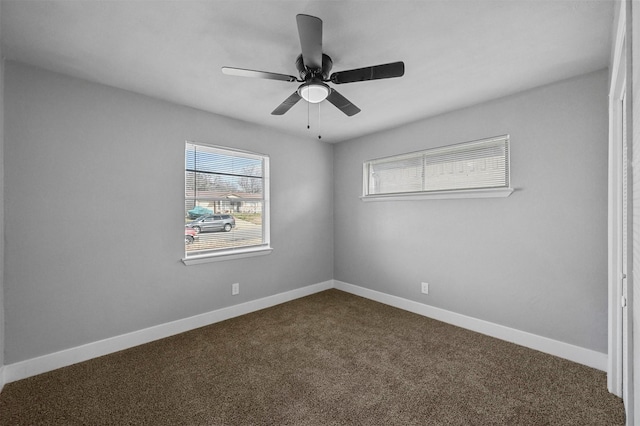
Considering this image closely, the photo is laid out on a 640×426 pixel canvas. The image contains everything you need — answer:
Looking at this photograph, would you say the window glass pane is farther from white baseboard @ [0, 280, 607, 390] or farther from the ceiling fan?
the ceiling fan

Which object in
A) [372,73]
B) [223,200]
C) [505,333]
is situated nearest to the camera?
[372,73]

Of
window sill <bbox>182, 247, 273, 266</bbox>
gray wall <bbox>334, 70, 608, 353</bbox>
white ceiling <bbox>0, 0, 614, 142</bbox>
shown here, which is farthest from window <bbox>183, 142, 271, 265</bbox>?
gray wall <bbox>334, 70, 608, 353</bbox>

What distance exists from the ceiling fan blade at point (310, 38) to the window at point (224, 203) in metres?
1.89

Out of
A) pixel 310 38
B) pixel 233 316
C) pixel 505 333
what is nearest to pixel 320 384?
pixel 233 316

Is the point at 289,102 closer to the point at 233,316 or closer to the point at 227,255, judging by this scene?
the point at 227,255

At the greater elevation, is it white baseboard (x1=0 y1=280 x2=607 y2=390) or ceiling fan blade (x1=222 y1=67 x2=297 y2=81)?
ceiling fan blade (x1=222 y1=67 x2=297 y2=81)

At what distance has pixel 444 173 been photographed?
3262 mm

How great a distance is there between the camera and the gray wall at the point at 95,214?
84.1 inches

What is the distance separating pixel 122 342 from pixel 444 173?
3712 millimetres

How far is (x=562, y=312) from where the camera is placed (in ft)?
7.93

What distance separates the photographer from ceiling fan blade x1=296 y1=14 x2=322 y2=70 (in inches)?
54.2

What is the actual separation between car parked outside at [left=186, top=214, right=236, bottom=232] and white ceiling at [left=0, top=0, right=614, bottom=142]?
130 centimetres

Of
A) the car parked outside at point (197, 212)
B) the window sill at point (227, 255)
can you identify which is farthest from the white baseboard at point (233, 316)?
the car parked outside at point (197, 212)

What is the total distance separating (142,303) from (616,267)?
12.5 feet
